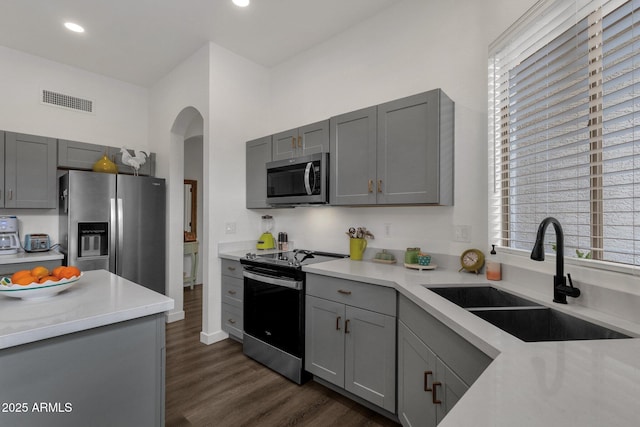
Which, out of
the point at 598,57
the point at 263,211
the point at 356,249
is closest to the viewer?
the point at 598,57

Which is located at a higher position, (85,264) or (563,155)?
(563,155)

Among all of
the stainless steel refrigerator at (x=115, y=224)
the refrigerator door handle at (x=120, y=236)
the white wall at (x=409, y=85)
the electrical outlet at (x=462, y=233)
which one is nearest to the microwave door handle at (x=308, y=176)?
the white wall at (x=409, y=85)

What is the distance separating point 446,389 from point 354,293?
85 cm

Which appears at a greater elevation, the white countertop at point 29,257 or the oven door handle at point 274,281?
the white countertop at point 29,257

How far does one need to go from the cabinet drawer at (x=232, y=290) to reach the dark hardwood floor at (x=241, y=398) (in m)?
0.47

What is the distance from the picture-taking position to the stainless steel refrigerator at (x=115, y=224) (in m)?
3.15

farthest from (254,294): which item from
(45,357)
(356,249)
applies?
(45,357)

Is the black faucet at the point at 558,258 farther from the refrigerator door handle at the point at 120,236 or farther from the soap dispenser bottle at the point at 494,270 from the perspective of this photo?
the refrigerator door handle at the point at 120,236

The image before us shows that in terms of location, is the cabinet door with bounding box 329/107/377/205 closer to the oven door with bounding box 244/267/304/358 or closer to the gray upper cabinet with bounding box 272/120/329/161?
the gray upper cabinet with bounding box 272/120/329/161

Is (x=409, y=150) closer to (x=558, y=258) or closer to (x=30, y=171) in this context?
(x=558, y=258)

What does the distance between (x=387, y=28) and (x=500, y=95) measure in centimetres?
127

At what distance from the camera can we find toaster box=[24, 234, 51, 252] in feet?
10.6

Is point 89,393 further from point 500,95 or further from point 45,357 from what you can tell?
point 500,95

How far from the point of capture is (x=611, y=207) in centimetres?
128
